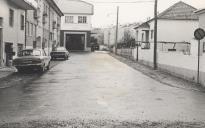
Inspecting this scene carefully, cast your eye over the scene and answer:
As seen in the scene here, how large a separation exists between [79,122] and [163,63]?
20532 mm

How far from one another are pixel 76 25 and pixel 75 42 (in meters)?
3.25

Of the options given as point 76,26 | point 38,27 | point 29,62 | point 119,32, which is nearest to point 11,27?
point 29,62

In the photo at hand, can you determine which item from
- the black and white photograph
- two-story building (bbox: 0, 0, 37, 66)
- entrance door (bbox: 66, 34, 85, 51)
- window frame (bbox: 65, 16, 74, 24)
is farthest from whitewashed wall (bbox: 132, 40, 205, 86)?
window frame (bbox: 65, 16, 74, 24)

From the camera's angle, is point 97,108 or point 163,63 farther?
point 163,63

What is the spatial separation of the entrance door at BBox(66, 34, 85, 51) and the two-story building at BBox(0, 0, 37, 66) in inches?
1869

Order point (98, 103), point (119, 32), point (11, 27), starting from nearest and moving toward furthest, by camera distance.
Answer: point (98, 103), point (11, 27), point (119, 32)

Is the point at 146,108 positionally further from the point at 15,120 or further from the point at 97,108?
the point at 15,120

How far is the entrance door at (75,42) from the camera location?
81.4m

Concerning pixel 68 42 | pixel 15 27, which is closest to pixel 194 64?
pixel 15 27

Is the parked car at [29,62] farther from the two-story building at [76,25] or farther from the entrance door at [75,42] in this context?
the entrance door at [75,42]

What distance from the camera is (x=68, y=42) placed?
81.5 m

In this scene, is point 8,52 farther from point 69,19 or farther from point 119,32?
point 119,32

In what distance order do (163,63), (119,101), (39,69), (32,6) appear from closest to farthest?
(119,101) < (39,69) < (163,63) < (32,6)

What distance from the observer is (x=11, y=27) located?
2944cm
